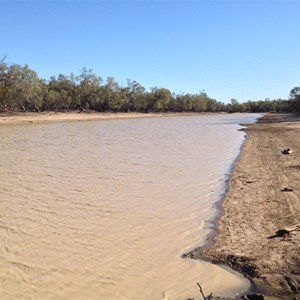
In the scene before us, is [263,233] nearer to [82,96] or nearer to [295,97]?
[82,96]

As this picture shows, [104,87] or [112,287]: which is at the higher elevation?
[104,87]

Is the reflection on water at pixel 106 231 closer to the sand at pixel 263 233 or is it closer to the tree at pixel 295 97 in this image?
the sand at pixel 263 233

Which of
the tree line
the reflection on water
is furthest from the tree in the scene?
the reflection on water

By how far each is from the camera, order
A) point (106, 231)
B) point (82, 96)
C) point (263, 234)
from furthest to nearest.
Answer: point (82, 96), point (106, 231), point (263, 234)

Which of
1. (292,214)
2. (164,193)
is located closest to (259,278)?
(292,214)

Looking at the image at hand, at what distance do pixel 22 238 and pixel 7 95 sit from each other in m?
51.1

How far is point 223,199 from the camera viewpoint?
8.63 meters

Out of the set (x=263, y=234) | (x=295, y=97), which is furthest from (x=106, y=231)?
(x=295, y=97)

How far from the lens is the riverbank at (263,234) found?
177 inches

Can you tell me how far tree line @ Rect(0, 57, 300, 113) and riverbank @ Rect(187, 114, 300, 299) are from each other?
49.9 m

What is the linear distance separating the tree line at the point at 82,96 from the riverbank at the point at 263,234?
49860 mm

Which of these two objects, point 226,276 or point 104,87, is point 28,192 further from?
point 104,87

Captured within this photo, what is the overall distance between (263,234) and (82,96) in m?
76.0

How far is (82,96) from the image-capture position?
258ft
